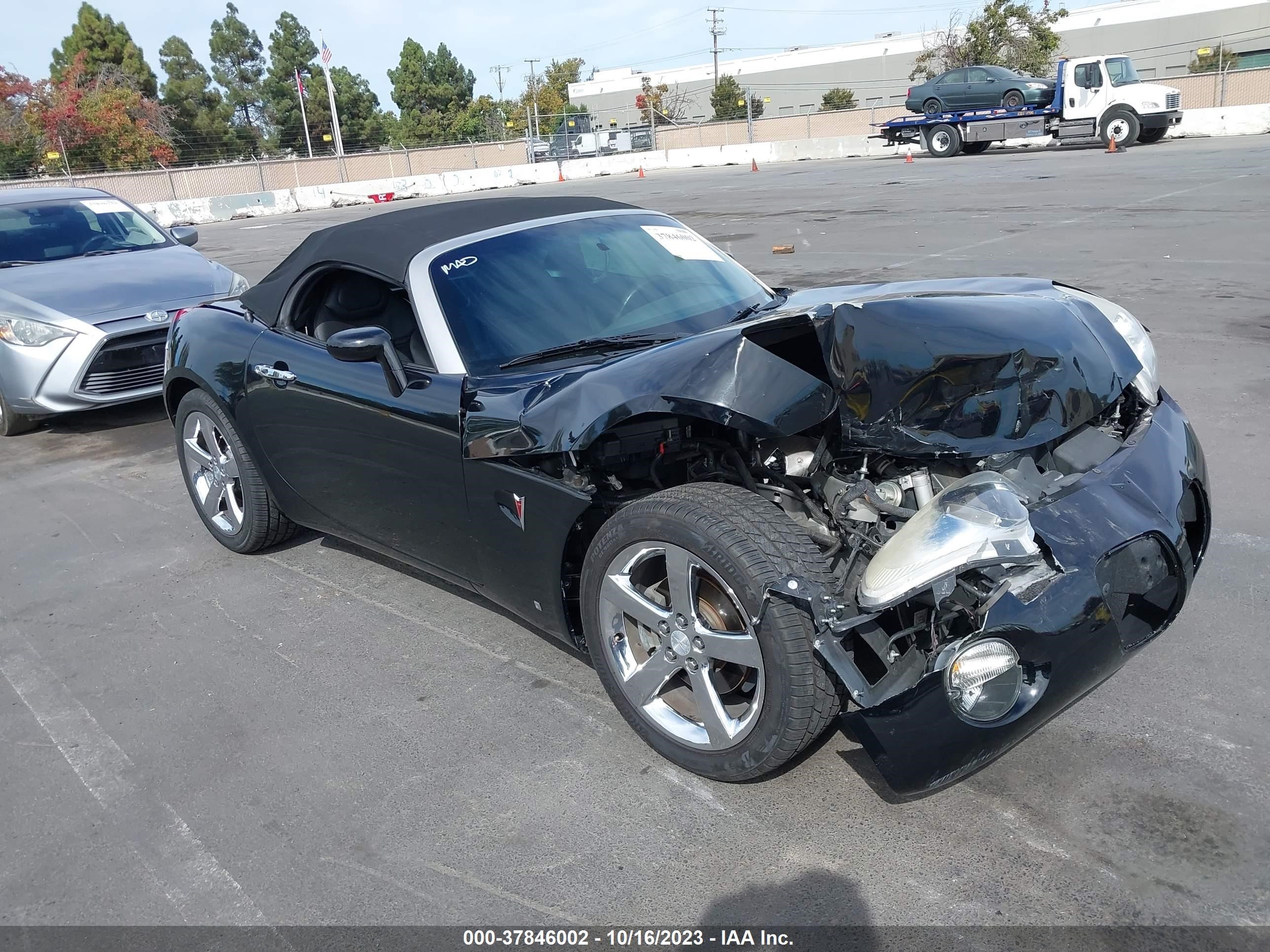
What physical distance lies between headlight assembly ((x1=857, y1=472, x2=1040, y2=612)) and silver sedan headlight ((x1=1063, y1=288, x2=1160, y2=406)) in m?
1.05

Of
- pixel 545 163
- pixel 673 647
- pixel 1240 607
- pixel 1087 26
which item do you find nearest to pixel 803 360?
pixel 673 647

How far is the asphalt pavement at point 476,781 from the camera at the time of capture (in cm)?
252

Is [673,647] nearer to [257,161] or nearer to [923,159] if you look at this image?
[923,159]

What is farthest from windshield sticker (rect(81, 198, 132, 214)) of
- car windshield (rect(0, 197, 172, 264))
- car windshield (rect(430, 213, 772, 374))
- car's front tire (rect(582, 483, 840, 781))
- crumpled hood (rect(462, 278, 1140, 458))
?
car's front tire (rect(582, 483, 840, 781))

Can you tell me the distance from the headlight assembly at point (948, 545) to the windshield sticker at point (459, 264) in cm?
202

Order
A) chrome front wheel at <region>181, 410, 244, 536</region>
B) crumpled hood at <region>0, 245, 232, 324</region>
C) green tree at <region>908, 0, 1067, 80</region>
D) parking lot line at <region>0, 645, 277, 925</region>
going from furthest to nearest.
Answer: green tree at <region>908, 0, 1067, 80</region> < crumpled hood at <region>0, 245, 232, 324</region> < chrome front wheel at <region>181, 410, 244, 536</region> < parking lot line at <region>0, 645, 277, 925</region>

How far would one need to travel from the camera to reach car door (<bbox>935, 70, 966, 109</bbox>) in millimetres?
30734

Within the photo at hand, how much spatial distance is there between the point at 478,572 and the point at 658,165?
40.9 metres

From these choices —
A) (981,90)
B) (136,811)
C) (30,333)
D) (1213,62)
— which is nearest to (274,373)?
(136,811)

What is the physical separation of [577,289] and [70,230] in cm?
670

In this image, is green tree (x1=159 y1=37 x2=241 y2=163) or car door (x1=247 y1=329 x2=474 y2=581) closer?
car door (x1=247 y1=329 x2=474 y2=581)

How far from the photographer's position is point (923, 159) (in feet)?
Result: 104

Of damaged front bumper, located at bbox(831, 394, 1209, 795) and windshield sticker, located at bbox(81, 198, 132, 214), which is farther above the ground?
windshield sticker, located at bbox(81, 198, 132, 214)

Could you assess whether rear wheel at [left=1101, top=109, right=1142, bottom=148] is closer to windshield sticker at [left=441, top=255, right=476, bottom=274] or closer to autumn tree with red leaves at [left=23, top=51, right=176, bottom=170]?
windshield sticker at [left=441, top=255, right=476, bottom=274]
